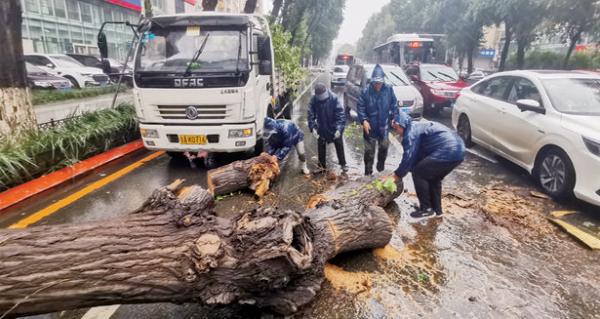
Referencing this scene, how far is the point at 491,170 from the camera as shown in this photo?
6.15m

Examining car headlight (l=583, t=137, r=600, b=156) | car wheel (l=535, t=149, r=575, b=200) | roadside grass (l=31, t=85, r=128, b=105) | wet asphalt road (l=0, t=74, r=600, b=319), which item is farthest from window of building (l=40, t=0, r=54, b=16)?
car headlight (l=583, t=137, r=600, b=156)

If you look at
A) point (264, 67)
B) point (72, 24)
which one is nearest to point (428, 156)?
point (264, 67)

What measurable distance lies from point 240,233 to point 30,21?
2172cm

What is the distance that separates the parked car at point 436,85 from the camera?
36.1 feet

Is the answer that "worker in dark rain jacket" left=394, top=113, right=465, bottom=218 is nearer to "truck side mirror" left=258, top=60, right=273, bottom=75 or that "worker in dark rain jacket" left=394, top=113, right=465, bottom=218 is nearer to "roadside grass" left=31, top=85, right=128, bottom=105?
"truck side mirror" left=258, top=60, right=273, bottom=75

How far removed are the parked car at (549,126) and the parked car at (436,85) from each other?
167 inches

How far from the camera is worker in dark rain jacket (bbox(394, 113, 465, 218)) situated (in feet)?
13.1

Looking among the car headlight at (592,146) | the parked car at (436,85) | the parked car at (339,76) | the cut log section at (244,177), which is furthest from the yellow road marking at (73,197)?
the parked car at (339,76)

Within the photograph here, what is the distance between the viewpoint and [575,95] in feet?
16.7

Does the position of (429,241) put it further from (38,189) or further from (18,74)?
(18,74)

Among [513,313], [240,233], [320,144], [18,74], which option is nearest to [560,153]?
[513,313]

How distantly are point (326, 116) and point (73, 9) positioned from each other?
72.4 ft

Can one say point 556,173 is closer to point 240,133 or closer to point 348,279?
point 348,279

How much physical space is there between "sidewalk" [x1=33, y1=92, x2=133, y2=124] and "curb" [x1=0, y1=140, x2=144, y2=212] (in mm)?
2341
